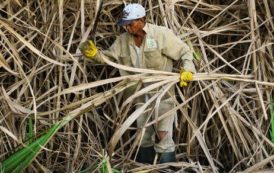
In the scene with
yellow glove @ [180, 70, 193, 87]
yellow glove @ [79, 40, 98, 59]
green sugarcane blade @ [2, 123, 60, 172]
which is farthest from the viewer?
yellow glove @ [79, 40, 98, 59]

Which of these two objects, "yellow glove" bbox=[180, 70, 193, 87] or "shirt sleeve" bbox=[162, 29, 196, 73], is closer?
"yellow glove" bbox=[180, 70, 193, 87]

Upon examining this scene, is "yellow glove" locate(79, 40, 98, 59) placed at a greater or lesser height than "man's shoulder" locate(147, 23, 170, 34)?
lesser

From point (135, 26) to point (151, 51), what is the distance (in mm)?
180

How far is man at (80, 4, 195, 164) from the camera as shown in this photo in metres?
3.30

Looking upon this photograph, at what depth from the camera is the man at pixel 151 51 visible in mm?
3303

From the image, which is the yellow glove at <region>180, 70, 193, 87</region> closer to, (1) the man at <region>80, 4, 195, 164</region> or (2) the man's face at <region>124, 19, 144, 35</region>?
(1) the man at <region>80, 4, 195, 164</region>

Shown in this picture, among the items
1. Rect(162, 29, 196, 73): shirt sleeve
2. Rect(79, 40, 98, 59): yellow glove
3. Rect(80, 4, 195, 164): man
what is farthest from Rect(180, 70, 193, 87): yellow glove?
Rect(79, 40, 98, 59): yellow glove

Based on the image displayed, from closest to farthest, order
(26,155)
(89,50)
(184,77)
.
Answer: (26,155) < (184,77) < (89,50)

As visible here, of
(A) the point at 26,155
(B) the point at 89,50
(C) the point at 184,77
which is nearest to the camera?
(A) the point at 26,155

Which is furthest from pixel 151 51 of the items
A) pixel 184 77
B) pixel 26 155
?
pixel 26 155

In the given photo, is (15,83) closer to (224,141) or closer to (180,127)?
(180,127)

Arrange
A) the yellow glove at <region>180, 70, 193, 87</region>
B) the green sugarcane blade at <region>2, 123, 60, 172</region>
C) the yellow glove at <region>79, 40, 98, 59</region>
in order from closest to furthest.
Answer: the green sugarcane blade at <region>2, 123, 60, 172</region>, the yellow glove at <region>180, 70, 193, 87</region>, the yellow glove at <region>79, 40, 98, 59</region>

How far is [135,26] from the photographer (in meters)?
3.30

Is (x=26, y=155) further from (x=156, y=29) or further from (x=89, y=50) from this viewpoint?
(x=156, y=29)
